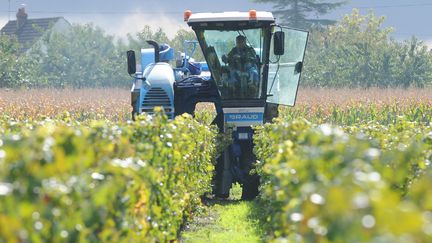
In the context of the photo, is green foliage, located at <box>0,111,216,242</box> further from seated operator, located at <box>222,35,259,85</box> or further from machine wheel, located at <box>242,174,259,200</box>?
seated operator, located at <box>222,35,259,85</box>

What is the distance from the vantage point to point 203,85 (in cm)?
1769

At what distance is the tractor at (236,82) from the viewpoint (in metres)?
16.5

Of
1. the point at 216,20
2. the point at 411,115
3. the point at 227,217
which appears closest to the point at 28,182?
the point at 227,217

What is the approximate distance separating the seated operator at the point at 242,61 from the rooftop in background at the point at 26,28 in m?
65.5

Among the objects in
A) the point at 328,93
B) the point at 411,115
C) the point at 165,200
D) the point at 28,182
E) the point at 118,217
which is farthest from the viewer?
the point at 328,93

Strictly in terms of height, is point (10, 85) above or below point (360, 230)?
below

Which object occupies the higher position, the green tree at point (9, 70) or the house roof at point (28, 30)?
the green tree at point (9, 70)

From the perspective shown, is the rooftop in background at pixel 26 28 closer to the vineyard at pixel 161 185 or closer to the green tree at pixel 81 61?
the green tree at pixel 81 61

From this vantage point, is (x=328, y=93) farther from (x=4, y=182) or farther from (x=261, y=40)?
(x=4, y=182)

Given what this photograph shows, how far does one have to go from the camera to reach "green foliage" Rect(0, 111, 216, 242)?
405 centimetres

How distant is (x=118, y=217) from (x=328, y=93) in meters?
37.2

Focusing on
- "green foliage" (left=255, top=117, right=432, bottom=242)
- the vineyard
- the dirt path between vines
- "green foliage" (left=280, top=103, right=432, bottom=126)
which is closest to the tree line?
"green foliage" (left=280, top=103, right=432, bottom=126)

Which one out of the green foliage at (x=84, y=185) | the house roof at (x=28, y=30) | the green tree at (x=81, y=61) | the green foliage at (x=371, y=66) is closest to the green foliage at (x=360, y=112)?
the green foliage at (x=371, y=66)

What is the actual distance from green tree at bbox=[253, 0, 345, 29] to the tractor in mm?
77779
